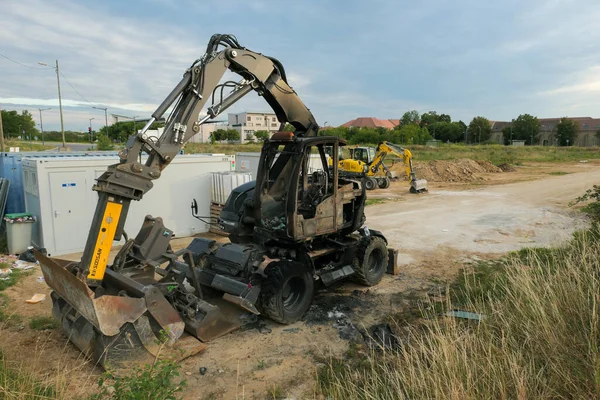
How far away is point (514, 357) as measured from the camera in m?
3.38

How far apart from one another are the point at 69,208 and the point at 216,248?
193 inches

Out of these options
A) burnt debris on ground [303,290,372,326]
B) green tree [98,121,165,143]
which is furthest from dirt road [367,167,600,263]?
green tree [98,121,165,143]

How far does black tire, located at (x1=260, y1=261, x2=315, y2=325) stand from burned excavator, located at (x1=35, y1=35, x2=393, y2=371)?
0.01 m

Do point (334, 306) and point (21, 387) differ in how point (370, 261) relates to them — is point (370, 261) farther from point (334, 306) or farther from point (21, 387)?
point (21, 387)

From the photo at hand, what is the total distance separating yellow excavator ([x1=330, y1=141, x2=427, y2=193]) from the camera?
796 inches

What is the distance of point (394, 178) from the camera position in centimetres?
2545

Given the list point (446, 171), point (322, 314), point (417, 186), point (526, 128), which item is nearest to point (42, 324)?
point (322, 314)

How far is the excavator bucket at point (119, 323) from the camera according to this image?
13.7 ft

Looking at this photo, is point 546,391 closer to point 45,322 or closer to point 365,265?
point 365,265

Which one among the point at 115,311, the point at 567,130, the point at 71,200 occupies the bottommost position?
the point at 115,311

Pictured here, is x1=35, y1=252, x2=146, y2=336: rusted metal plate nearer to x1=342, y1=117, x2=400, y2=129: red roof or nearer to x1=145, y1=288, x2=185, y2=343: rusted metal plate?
x1=145, y1=288, x2=185, y2=343: rusted metal plate

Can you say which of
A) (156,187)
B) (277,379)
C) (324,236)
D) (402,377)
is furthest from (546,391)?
(156,187)

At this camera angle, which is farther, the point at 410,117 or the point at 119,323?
the point at 410,117

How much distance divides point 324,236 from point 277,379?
8.50 ft
